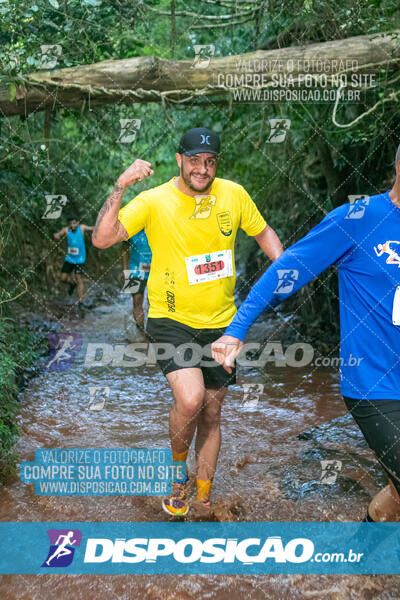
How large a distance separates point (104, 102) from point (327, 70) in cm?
223

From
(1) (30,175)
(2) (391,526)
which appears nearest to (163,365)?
(2) (391,526)

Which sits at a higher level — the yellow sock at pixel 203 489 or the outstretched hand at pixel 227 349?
the outstretched hand at pixel 227 349

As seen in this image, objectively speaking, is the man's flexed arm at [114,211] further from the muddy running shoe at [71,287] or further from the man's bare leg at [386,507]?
the muddy running shoe at [71,287]

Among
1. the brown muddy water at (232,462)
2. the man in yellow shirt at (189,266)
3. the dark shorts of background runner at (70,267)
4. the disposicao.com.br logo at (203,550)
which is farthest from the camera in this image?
the dark shorts of background runner at (70,267)

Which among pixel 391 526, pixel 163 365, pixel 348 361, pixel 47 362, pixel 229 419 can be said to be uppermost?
pixel 348 361

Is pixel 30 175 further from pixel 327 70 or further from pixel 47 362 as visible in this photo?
pixel 327 70

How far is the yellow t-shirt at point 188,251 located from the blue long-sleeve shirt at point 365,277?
83 cm

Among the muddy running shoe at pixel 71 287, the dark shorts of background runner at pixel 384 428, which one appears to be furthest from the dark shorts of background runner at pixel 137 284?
the dark shorts of background runner at pixel 384 428

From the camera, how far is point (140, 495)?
172 inches

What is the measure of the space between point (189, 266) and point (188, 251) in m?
0.09

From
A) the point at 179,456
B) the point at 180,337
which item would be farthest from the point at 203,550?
the point at 180,337

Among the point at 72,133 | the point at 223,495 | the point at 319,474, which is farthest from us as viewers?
the point at 72,133

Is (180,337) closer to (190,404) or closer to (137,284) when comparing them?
(190,404)

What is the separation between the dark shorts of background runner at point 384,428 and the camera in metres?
2.77
